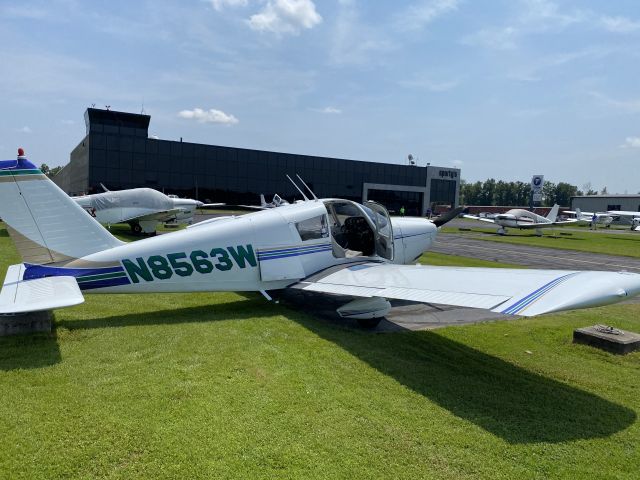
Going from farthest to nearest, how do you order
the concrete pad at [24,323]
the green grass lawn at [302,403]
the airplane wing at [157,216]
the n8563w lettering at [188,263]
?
the airplane wing at [157,216] → the n8563w lettering at [188,263] → the concrete pad at [24,323] → the green grass lawn at [302,403]

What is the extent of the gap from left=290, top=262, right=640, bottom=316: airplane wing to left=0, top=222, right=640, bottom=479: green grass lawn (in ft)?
2.77

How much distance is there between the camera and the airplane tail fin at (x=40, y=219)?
5.70m

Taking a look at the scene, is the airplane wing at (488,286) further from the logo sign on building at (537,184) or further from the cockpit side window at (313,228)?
the logo sign on building at (537,184)

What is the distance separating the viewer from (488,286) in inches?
210

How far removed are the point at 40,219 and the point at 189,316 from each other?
260 cm

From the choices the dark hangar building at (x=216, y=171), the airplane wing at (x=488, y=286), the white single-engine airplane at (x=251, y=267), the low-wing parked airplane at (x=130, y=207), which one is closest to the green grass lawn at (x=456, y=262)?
the white single-engine airplane at (x=251, y=267)

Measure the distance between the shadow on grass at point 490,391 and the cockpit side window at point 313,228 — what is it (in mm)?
1951

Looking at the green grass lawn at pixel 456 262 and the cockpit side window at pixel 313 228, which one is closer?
the cockpit side window at pixel 313 228

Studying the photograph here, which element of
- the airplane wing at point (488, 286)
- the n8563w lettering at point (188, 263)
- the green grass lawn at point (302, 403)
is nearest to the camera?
the green grass lawn at point (302, 403)

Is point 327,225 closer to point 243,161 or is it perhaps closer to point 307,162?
point 243,161

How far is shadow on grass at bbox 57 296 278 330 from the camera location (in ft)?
21.0

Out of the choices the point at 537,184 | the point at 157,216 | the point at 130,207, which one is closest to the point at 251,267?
the point at 130,207

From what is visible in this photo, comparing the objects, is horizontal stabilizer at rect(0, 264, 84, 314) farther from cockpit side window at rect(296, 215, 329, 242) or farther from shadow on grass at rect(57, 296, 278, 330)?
cockpit side window at rect(296, 215, 329, 242)

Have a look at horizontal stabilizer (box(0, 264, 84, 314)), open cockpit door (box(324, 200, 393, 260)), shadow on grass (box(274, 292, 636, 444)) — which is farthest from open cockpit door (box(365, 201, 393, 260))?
horizontal stabilizer (box(0, 264, 84, 314))
